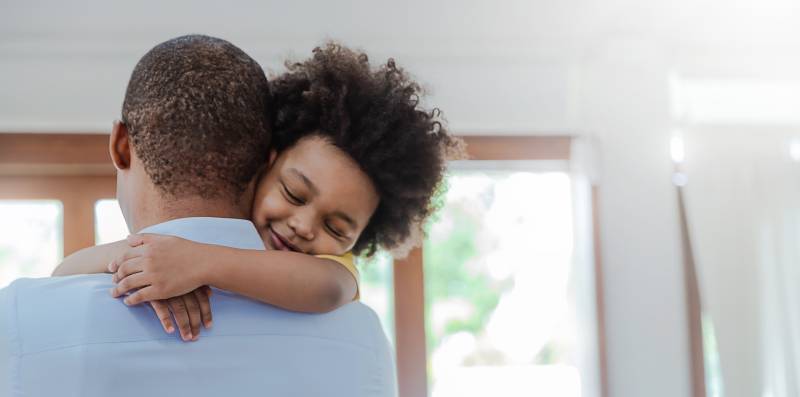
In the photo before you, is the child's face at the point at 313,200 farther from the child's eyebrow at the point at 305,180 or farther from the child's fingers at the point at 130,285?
the child's fingers at the point at 130,285

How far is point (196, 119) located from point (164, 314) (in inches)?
7.1

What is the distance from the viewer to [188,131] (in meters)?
0.77

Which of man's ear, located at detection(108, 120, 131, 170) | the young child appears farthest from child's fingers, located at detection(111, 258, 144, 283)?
the young child

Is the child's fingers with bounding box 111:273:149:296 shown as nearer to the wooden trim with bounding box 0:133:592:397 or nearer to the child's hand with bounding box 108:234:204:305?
the child's hand with bounding box 108:234:204:305

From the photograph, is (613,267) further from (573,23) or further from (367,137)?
(367,137)

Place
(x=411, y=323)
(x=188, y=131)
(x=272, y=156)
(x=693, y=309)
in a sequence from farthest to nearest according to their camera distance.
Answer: (x=693, y=309)
(x=411, y=323)
(x=272, y=156)
(x=188, y=131)

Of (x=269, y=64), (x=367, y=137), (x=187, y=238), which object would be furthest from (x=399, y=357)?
(x=187, y=238)

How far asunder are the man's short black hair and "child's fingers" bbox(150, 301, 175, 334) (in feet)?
0.37

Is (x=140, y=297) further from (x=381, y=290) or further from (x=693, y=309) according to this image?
(x=693, y=309)

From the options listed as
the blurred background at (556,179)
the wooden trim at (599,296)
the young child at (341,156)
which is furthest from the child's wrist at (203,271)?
the wooden trim at (599,296)

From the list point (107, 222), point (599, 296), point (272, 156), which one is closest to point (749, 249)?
point (599, 296)

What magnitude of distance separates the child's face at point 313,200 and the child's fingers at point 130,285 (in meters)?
0.56

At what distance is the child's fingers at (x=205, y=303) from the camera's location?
2.31 feet

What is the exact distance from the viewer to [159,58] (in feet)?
2.64
